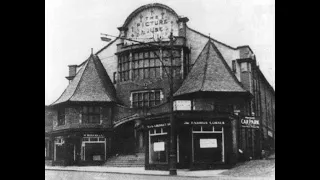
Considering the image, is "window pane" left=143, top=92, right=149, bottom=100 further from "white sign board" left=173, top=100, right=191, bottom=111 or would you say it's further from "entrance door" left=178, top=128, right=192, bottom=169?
"entrance door" left=178, top=128, right=192, bottom=169

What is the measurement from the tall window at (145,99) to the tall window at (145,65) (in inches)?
48.8

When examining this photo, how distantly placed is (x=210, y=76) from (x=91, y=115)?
388 inches

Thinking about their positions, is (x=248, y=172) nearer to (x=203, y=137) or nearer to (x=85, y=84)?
(x=203, y=137)

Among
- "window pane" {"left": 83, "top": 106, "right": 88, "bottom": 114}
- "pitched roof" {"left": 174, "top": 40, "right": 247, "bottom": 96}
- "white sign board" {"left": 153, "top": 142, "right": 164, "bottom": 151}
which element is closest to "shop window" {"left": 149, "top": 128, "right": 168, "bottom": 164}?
"white sign board" {"left": 153, "top": 142, "right": 164, "bottom": 151}

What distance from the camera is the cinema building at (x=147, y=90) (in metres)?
30.4

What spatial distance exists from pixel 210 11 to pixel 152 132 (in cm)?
1064

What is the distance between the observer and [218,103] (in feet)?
98.4

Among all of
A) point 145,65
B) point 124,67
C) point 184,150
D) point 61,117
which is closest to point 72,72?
point 61,117

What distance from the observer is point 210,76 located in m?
30.7

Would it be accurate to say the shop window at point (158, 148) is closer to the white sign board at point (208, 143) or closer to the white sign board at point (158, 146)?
the white sign board at point (158, 146)

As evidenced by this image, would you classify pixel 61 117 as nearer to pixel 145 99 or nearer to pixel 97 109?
pixel 97 109

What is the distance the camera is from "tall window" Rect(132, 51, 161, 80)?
3384 centimetres

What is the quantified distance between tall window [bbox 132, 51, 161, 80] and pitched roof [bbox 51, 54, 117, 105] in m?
2.70
